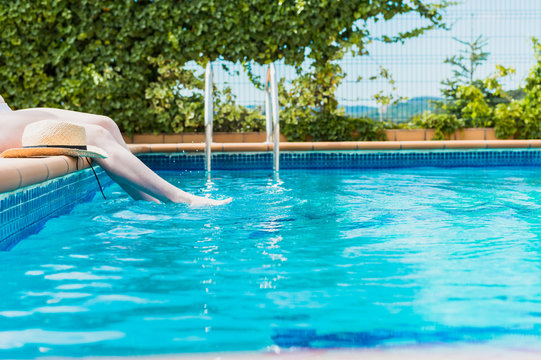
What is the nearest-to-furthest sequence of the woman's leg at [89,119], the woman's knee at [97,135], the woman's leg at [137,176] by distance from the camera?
the woman's leg at [137,176] < the woman's knee at [97,135] < the woman's leg at [89,119]

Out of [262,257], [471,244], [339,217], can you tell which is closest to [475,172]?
[339,217]

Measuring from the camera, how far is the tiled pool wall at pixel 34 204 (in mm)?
2539

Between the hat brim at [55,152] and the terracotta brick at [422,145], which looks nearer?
the hat brim at [55,152]

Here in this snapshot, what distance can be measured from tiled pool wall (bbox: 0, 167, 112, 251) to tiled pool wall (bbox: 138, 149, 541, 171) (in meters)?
2.92

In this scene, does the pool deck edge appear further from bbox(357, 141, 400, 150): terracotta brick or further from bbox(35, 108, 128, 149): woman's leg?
bbox(35, 108, 128, 149): woman's leg

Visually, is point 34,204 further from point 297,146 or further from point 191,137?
point 191,137

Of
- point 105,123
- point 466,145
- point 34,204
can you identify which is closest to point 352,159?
point 466,145

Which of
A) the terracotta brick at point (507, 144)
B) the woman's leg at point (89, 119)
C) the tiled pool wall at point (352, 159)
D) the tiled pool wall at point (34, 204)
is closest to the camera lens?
the tiled pool wall at point (34, 204)

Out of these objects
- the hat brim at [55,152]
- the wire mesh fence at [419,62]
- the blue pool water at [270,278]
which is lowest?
the blue pool water at [270,278]

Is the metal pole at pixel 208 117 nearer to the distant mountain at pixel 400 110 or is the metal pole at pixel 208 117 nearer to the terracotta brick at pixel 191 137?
the terracotta brick at pixel 191 137

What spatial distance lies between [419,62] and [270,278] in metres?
7.34

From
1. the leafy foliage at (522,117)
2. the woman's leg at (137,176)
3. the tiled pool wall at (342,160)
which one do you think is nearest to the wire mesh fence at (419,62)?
the leafy foliage at (522,117)

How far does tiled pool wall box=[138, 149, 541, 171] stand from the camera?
7094 mm

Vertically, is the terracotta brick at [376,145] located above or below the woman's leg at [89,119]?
below
